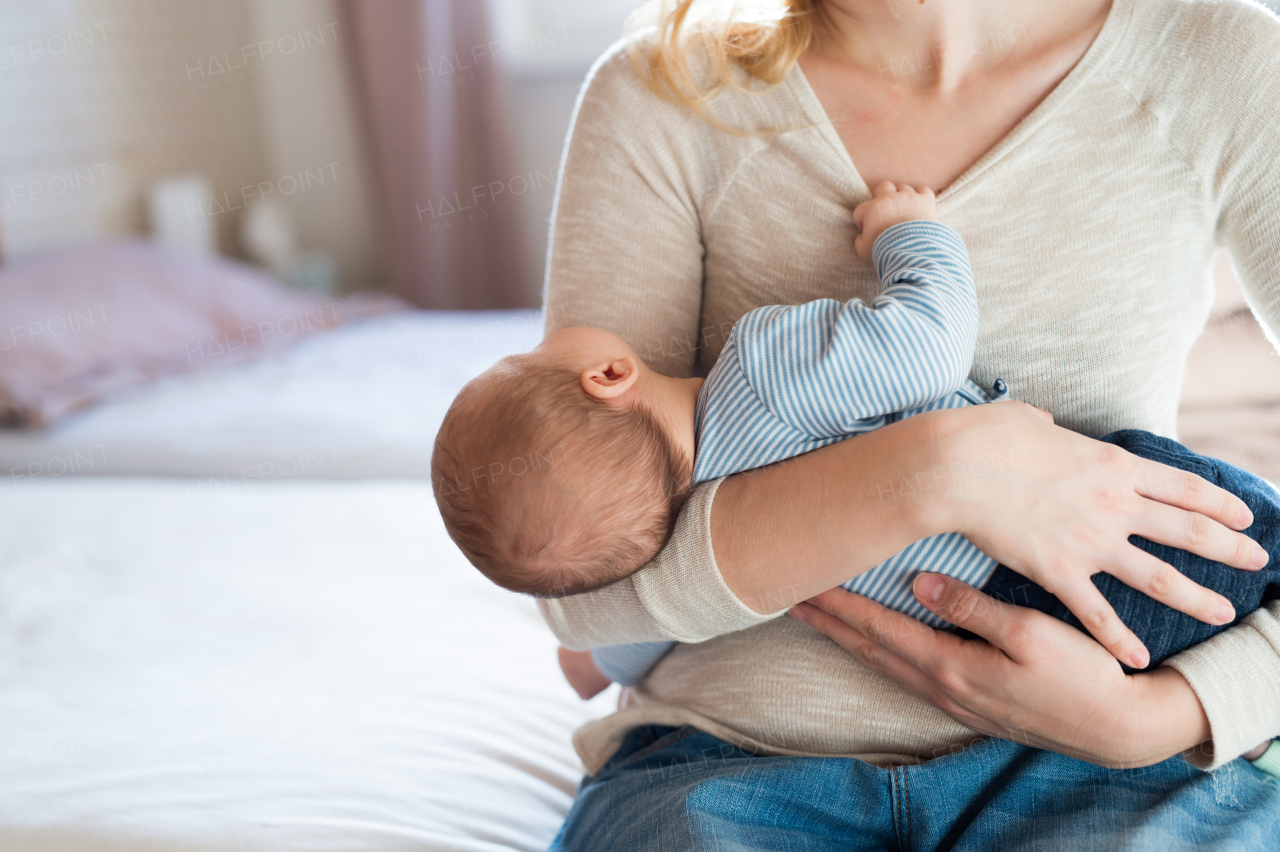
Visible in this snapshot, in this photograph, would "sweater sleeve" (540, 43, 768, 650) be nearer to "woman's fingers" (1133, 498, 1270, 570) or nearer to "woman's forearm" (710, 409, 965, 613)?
"woman's forearm" (710, 409, 965, 613)

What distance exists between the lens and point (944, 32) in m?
0.89

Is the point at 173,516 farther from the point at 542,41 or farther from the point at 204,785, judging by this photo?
the point at 542,41

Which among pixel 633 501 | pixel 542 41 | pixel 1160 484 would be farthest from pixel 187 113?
pixel 1160 484

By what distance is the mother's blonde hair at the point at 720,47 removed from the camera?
0.91 metres

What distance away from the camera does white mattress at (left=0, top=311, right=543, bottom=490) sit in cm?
186

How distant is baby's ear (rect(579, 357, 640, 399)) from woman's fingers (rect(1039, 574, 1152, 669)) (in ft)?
1.23

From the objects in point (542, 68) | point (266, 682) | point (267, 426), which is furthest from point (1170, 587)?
point (542, 68)

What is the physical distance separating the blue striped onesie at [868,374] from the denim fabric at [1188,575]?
0.04m

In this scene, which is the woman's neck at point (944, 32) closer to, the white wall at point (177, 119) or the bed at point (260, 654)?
the bed at point (260, 654)

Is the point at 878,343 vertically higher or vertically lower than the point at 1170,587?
higher

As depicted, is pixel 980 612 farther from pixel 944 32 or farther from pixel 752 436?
pixel 944 32

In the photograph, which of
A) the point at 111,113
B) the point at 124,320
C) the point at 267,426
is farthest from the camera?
the point at 111,113

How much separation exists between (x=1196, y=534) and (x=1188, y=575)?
1.7 inches

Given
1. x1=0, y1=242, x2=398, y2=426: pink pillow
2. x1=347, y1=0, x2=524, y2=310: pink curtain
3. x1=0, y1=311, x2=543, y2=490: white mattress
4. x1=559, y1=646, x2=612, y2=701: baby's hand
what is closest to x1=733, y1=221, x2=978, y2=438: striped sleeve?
x1=559, y1=646, x2=612, y2=701: baby's hand
